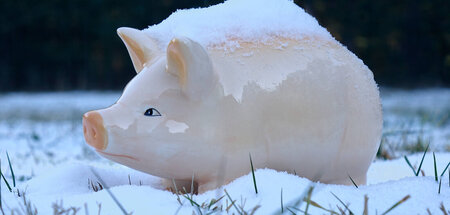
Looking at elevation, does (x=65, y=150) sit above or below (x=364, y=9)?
above

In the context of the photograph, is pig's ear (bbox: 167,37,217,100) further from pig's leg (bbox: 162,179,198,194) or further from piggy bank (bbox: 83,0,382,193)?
pig's leg (bbox: 162,179,198,194)

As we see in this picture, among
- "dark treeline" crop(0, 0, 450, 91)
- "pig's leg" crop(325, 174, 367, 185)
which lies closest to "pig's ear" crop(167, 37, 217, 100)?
"pig's leg" crop(325, 174, 367, 185)

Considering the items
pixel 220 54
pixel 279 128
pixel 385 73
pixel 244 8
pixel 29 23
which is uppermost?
pixel 244 8

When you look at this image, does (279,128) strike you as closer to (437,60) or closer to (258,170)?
(258,170)

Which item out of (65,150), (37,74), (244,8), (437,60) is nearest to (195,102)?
(244,8)

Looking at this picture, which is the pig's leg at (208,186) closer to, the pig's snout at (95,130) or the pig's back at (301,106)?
the pig's back at (301,106)

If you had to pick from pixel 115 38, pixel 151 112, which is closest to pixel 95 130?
pixel 151 112

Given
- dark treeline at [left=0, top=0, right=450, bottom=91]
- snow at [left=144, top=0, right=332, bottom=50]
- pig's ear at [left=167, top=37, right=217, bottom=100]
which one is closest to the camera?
pig's ear at [left=167, top=37, right=217, bottom=100]
